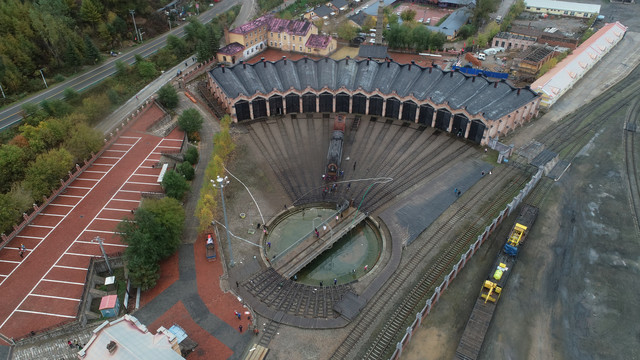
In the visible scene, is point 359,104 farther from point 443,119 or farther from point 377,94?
point 443,119

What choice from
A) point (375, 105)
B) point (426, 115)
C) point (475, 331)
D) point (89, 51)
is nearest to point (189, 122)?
point (89, 51)

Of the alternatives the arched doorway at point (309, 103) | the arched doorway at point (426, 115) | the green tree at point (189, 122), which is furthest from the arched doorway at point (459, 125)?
the green tree at point (189, 122)

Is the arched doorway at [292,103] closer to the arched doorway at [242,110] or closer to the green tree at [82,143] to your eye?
the arched doorway at [242,110]

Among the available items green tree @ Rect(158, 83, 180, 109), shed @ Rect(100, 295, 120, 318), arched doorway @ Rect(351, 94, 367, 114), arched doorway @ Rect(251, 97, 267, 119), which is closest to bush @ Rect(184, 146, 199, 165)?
arched doorway @ Rect(251, 97, 267, 119)

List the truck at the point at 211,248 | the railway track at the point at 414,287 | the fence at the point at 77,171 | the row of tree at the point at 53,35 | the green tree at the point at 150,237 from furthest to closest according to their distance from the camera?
the row of tree at the point at 53,35
the fence at the point at 77,171
the truck at the point at 211,248
the green tree at the point at 150,237
the railway track at the point at 414,287

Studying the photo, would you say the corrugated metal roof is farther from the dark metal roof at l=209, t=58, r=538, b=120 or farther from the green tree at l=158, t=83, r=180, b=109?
the green tree at l=158, t=83, r=180, b=109
